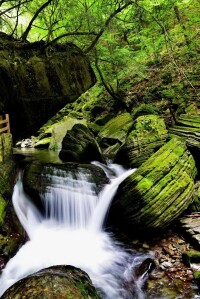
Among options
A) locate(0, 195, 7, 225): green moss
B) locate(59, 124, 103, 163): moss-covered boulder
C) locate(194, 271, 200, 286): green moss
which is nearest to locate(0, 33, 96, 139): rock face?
locate(59, 124, 103, 163): moss-covered boulder

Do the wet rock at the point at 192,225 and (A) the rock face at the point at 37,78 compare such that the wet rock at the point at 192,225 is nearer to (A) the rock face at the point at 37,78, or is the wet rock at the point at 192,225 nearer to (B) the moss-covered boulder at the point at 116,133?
(A) the rock face at the point at 37,78

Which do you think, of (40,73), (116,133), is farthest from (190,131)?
(40,73)

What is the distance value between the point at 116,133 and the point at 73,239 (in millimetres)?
7367

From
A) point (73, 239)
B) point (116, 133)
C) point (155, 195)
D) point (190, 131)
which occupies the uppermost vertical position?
point (190, 131)

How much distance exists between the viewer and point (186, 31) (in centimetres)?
1252

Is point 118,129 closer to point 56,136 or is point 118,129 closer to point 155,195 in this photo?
point 56,136

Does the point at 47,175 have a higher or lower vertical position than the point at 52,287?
higher

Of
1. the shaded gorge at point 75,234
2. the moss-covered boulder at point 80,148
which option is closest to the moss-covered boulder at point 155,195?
the shaded gorge at point 75,234

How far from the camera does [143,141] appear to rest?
9289 mm

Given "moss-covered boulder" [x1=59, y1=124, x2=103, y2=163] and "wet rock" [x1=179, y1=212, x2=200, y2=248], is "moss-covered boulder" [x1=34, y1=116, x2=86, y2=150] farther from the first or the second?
"wet rock" [x1=179, y1=212, x2=200, y2=248]

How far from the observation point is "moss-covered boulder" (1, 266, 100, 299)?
3.46 meters

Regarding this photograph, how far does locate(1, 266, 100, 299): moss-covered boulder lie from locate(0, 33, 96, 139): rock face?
6.13 metres

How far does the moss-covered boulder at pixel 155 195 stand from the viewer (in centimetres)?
641

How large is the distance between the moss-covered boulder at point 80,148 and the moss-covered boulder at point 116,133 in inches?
54.7
